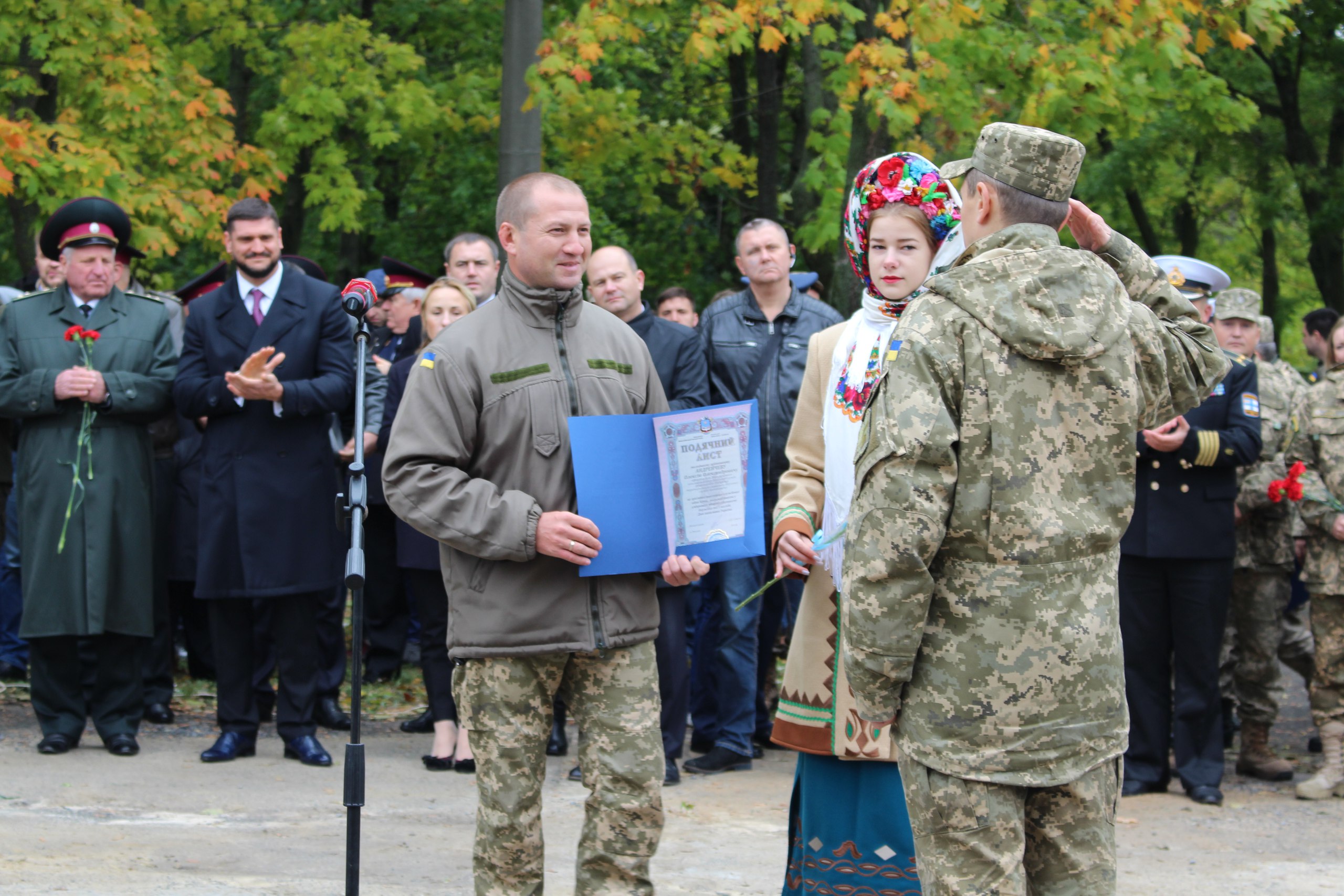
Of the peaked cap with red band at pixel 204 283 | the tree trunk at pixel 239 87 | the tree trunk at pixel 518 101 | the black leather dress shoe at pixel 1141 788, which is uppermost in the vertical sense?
the tree trunk at pixel 239 87

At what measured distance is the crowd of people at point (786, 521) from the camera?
2943 mm

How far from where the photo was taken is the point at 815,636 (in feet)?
14.0

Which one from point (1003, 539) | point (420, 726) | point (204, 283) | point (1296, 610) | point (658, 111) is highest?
point (658, 111)

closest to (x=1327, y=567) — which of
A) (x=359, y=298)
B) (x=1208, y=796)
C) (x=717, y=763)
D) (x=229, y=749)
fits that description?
(x=1208, y=796)

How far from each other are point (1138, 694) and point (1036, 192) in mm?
4157

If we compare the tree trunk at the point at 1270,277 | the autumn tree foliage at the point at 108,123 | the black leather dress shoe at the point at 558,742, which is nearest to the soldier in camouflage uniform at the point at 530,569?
the black leather dress shoe at the point at 558,742

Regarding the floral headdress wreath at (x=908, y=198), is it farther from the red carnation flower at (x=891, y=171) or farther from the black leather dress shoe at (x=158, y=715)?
the black leather dress shoe at (x=158, y=715)

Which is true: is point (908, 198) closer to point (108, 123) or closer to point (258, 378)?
point (258, 378)

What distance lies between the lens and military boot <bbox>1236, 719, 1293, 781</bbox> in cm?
707

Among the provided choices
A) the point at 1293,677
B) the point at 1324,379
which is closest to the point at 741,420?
the point at 1324,379

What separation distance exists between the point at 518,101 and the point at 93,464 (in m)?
3.69

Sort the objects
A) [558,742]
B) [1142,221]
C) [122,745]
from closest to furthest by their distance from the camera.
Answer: [122,745], [558,742], [1142,221]

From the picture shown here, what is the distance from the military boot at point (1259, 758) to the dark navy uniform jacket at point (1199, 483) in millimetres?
1153

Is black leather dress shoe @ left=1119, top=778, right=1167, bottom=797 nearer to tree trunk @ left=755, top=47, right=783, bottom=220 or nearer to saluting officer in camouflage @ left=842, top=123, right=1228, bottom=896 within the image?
saluting officer in camouflage @ left=842, top=123, right=1228, bottom=896
